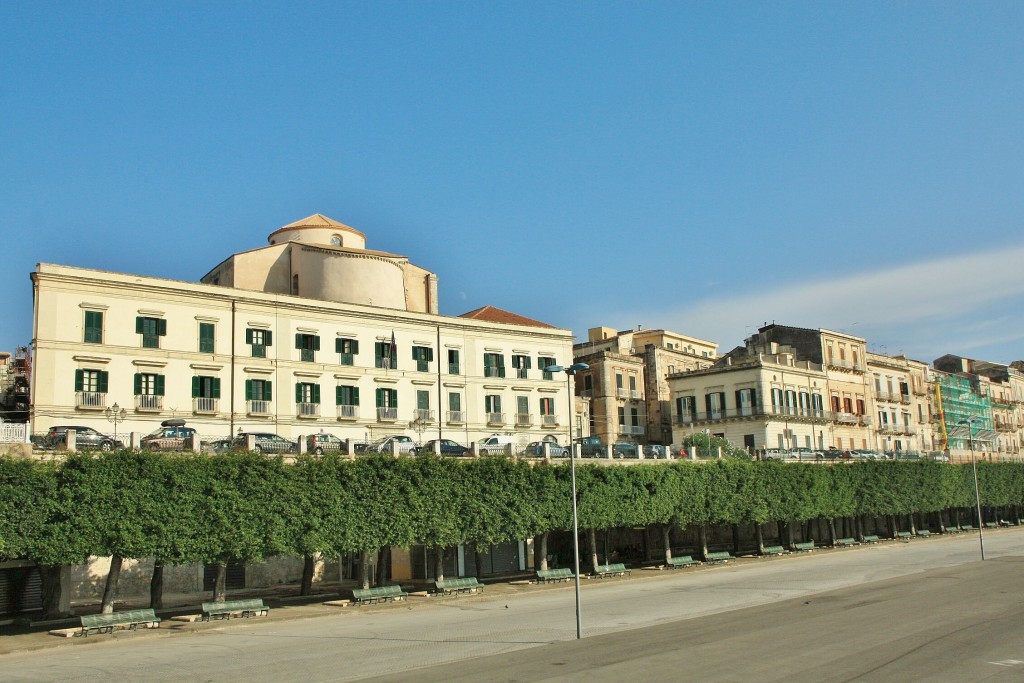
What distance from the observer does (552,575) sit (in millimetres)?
53031

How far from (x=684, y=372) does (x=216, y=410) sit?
164 ft

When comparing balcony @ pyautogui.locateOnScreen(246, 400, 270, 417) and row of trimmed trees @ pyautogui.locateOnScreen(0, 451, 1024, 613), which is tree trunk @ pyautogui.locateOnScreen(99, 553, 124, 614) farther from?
balcony @ pyautogui.locateOnScreen(246, 400, 270, 417)

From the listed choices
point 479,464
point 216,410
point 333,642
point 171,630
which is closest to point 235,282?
point 216,410

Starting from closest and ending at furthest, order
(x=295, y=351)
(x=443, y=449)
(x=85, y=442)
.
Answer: (x=85, y=442) < (x=443, y=449) < (x=295, y=351)

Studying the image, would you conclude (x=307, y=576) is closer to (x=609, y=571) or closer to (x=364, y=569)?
(x=364, y=569)

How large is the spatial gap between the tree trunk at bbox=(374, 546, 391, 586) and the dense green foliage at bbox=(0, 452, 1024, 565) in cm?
319

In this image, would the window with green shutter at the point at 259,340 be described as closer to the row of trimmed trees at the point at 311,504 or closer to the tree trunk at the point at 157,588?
the row of trimmed trees at the point at 311,504

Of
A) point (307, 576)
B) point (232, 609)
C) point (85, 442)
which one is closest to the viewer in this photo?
point (232, 609)

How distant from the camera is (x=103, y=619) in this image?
3581cm

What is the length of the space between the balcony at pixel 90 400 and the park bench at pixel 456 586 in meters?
21.7

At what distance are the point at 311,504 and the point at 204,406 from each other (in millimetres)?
17839

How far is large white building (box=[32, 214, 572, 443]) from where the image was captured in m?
54.1

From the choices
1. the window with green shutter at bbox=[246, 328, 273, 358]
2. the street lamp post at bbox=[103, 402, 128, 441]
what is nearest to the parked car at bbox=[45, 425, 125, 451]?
the street lamp post at bbox=[103, 402, 128, 441]

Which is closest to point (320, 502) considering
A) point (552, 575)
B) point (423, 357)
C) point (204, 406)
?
point (552, 575)
